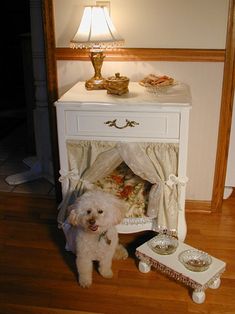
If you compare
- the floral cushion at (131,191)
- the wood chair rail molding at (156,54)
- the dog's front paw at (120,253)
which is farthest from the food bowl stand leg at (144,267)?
the wood chair rail molding at (156,54)

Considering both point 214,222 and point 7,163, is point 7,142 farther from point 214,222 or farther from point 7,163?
point 214,222

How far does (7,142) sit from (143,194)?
1836 mm

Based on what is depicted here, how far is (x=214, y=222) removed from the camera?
244 centimetres

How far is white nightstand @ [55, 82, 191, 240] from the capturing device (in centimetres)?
188

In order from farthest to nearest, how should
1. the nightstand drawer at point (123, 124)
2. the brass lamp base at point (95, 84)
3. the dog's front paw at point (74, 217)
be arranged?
the brass lamp base at point (95, 84) < the nightstand drawer at point (123, 124) < the dog's front paw at point (74, 217)

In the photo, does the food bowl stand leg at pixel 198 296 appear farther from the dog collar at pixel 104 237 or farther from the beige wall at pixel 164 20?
the beige wall at pixel 164 20

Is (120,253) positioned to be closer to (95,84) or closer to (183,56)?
(95,84)

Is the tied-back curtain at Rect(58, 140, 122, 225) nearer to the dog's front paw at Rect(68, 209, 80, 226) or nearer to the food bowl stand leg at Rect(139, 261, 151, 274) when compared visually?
the dog's front paw at Rect(68, 209, 80, 226)

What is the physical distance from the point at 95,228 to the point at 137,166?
37 cm

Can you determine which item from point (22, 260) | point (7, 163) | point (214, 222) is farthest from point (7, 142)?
point (214, 222)

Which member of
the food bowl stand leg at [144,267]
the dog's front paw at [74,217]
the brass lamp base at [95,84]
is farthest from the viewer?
the brass lamp base at [95,84]

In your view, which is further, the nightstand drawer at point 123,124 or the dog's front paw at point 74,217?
the nightstand drawer at point 123,124

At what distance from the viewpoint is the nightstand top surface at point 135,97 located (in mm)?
1888

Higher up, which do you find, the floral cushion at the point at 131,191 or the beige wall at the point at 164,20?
the beige wall at the point at 164,20
